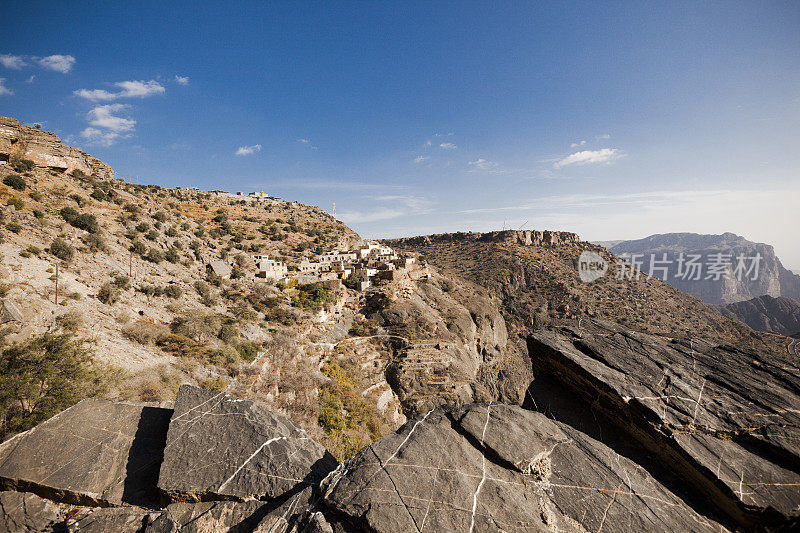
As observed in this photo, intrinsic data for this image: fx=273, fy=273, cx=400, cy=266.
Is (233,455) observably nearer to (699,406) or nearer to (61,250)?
(699,406)

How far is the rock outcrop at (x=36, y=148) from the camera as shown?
864 inches

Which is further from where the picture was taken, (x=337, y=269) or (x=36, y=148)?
(x=337, y=269)

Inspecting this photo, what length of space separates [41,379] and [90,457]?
695cm

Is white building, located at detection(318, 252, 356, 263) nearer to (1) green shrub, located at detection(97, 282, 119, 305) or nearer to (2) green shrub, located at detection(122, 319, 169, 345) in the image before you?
(1) green shrub, located at detection(97, 282, 119, 305)

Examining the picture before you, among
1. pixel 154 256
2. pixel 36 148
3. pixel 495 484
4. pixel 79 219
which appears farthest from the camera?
pixel 36 148

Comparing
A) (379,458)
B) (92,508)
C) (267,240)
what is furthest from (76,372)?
(267,240)

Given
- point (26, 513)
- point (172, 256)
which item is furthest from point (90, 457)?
point (172, 256)

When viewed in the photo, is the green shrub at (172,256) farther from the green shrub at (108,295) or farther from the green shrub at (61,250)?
the green shrub at (108,295)

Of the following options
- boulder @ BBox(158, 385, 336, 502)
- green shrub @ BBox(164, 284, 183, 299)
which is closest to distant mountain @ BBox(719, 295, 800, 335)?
boulder @ BBox(158, 385, 336, 502)

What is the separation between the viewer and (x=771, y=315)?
352ft

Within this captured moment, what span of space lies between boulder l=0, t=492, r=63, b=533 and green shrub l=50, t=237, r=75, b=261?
55.2ft

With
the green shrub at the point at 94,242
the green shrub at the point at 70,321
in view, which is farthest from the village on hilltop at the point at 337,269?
the green shrub at the point at 70,321

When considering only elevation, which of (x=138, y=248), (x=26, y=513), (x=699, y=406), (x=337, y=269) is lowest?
(x=26, y=513)

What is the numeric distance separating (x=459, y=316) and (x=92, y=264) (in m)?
35.6
